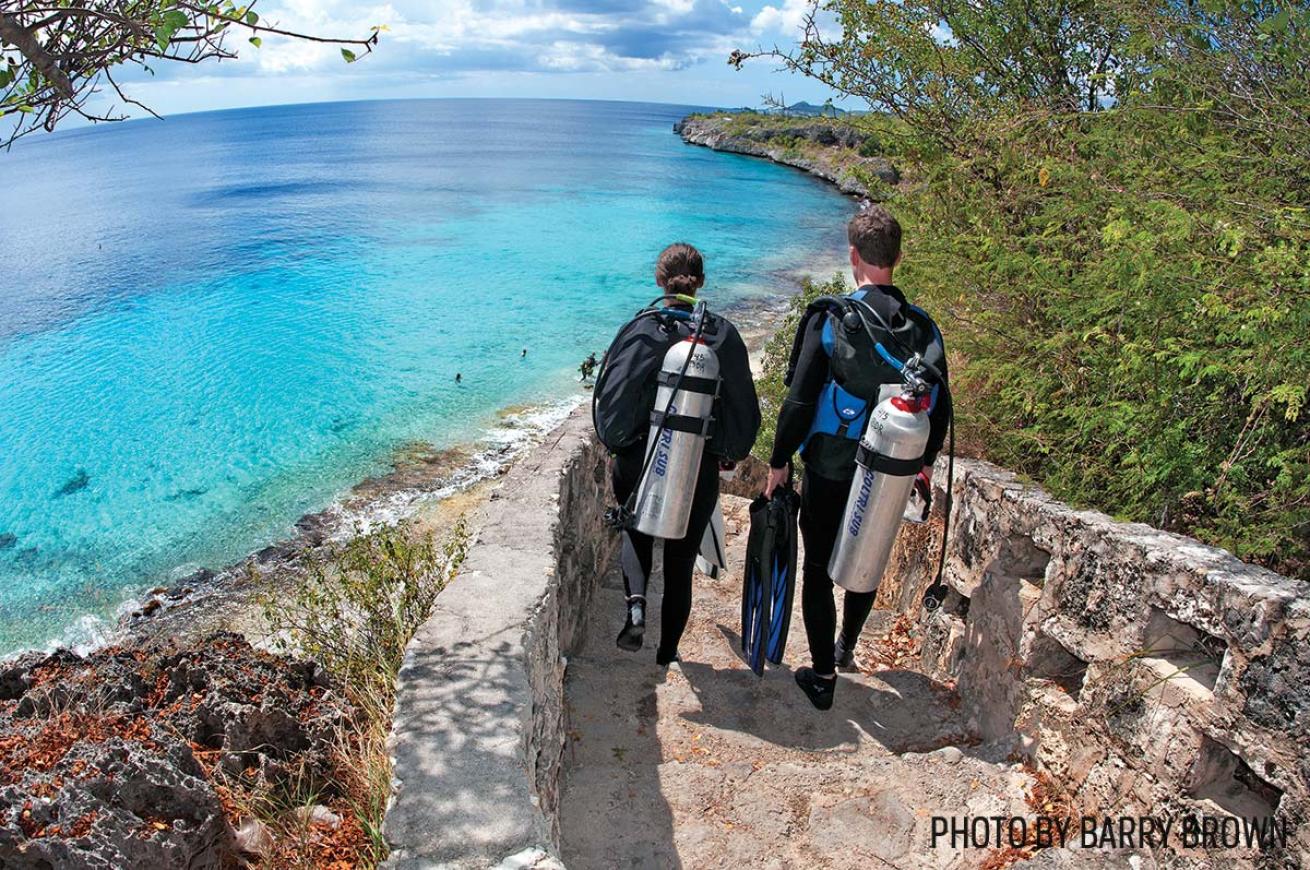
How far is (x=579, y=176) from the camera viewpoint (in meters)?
60.7

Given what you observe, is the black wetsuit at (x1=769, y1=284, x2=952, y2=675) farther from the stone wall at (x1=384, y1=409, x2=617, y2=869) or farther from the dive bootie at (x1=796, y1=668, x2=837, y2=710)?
the stone wall at (x1=384, y1=409, x2=617, y2=869)

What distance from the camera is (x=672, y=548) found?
4.09 m

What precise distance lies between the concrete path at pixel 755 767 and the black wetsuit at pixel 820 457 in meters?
0.43

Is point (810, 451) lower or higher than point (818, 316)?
lower

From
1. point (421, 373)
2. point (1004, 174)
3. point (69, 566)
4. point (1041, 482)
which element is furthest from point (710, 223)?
point (1041, 482)

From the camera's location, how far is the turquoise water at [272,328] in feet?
47.8

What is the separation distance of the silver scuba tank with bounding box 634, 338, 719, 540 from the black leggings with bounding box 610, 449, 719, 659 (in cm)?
14

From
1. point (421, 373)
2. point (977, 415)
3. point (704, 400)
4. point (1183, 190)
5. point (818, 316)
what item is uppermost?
point (1183, 190)

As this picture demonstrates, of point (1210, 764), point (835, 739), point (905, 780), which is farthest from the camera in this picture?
point (835, 739)

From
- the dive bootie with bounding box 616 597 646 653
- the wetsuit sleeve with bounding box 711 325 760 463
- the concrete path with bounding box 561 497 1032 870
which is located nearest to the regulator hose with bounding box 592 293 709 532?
the wetsuit sleeve with bounding box 711 325 760 463

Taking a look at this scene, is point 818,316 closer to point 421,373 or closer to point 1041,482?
point 1041,482

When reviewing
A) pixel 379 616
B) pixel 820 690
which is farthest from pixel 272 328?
pixel 820 690

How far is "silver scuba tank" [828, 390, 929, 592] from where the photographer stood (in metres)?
3.51

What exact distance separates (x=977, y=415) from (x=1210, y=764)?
2357 mm
